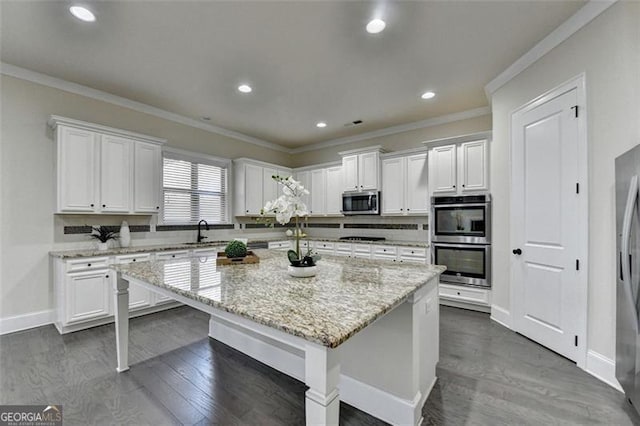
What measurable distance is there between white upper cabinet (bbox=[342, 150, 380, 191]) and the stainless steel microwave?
10 cm

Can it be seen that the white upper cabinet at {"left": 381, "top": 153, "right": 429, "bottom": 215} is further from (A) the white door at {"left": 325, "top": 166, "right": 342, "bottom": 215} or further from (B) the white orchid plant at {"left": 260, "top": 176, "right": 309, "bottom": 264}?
(B) the white orchid plant at {"left": 260, "top": 176, "right": 309, "bottom": 264}

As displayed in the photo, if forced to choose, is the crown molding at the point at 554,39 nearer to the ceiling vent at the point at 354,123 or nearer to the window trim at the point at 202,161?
the ceiling vent at the point at 354,123

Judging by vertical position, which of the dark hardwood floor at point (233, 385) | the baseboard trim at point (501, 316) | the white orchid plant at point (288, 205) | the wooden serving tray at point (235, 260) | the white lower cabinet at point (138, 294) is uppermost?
the white orchid plant at point (288, 205)

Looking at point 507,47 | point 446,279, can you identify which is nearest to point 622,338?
point 446,279

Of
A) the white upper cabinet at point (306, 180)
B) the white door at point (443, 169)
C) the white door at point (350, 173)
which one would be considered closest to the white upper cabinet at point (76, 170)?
the white upper cabinet at point (306, 180)

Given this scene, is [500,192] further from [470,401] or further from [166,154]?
[166,154]

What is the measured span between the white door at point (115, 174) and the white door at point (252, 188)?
195cm

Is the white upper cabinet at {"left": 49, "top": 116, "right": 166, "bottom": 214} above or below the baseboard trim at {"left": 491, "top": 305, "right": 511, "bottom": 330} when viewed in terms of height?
above

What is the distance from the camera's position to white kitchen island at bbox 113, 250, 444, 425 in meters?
1.00

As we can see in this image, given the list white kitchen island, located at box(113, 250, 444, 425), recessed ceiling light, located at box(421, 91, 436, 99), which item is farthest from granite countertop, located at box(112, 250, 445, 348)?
recessed ceiling light, located at box(421, 91, 436, 99)

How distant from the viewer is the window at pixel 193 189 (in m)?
4.42

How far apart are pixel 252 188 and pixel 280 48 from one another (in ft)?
9.90

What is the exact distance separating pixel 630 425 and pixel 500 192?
7.81 ft

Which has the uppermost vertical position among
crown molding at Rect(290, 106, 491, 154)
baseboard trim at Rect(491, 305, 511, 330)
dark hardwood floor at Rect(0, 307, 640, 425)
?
crown molding at Rect(290, 106, 491, 154)
